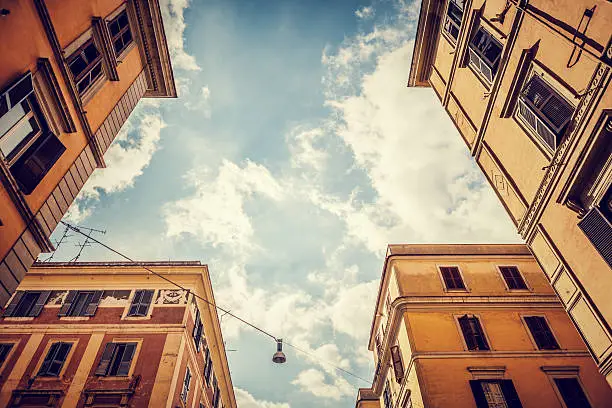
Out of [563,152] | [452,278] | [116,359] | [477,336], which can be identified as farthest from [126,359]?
[563,152]

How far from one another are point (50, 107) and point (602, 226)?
1166 cm

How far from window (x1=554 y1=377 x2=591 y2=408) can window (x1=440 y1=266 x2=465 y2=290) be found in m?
5.64

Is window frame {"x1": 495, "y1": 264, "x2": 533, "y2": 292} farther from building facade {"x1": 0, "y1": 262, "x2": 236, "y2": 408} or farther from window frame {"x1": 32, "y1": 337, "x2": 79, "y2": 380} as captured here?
window frame {"x1": 32, "y1": 337, "x2": 79, "y2": 380}

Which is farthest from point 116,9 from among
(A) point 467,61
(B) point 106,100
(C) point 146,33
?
(A) point 467,61

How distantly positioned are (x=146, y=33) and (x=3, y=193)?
8019 millimetres

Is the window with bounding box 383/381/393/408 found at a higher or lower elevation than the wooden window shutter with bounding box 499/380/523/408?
higher

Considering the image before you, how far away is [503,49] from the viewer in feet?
31.6

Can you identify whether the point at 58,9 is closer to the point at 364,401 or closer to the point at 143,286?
the point at 143,286

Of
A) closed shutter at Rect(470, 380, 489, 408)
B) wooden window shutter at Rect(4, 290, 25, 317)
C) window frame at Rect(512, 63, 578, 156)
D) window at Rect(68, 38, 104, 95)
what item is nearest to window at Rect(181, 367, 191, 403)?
wooden window shutter at Rect(4, 290, 25, 317)

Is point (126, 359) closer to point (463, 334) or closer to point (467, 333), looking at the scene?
point (463, 334)

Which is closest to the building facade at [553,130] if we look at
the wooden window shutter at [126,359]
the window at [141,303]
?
the wooden window shutter at [126,359]

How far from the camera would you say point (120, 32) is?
11383mm

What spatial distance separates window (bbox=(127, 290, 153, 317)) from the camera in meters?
19.7

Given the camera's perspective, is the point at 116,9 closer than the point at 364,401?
Yes
